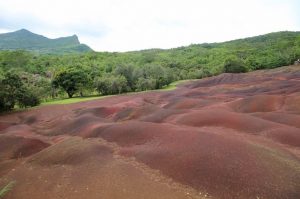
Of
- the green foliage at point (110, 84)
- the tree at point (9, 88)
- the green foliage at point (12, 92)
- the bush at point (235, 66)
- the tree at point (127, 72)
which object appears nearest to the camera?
the tree at point (9, 88)

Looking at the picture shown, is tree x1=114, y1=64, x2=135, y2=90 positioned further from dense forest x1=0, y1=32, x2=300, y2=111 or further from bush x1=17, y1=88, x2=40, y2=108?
bush x1=17, y1=88, x2=40, y2=108

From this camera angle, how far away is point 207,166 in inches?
760

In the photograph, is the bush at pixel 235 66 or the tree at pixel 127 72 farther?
the bush at pixel 235 66

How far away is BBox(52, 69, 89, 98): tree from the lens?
2840 inches

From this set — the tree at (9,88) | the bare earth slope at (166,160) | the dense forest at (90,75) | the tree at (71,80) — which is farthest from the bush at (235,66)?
the bare earth slope at (166,160)

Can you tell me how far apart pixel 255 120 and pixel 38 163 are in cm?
1889

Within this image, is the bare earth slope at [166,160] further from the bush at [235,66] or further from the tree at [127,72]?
the bush at [235,66]

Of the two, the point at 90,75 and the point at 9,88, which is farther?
the point at 90,75

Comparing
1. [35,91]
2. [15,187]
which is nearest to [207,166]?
[15,187]

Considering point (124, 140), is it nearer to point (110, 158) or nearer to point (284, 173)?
point (110, 158)

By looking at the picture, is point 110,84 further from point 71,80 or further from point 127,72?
point 127,72

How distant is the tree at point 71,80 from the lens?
72125mm

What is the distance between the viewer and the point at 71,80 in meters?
72.5

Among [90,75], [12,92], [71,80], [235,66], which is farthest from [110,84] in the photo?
[235,66]
